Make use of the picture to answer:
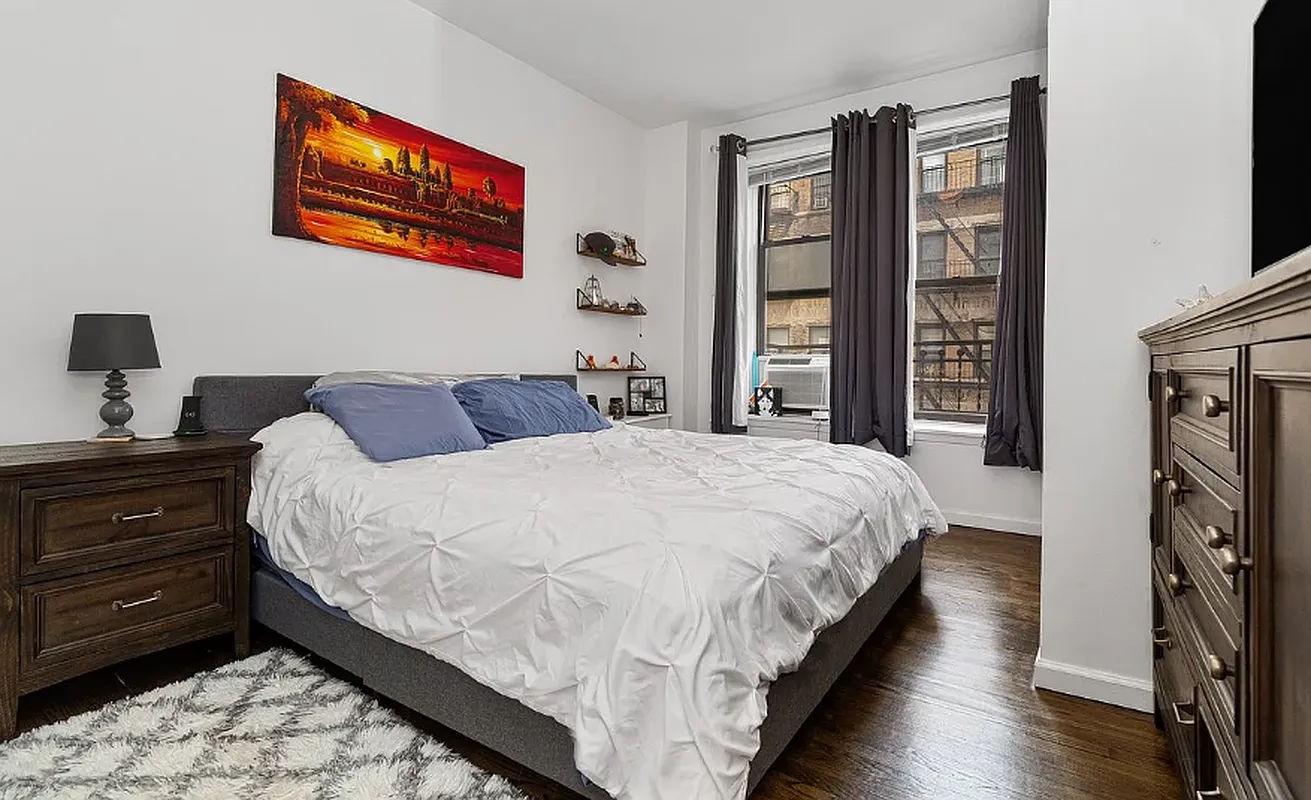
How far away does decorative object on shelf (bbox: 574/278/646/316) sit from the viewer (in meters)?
4.44

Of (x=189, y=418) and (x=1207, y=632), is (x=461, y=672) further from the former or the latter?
(x=189, y=418)

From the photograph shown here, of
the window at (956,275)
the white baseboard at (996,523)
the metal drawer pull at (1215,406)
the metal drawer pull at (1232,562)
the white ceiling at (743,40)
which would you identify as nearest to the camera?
the metal drawer pull at (1232,562)

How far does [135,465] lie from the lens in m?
1.91

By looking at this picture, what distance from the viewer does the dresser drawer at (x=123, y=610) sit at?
1749 millimetres

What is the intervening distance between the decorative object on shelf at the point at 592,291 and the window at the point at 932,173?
232 cm

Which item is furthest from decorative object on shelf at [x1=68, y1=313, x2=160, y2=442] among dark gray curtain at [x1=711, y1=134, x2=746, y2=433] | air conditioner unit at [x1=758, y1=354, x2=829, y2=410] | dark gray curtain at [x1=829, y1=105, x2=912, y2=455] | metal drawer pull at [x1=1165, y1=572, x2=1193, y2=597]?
air conditioner unit at [x1=758, y1=354, x2=829, y2=410]

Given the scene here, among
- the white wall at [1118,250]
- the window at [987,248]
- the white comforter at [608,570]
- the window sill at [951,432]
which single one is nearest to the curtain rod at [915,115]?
the window at [987,248]

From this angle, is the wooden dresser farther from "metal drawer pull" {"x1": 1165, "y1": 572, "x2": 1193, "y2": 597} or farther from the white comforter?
the white comforter

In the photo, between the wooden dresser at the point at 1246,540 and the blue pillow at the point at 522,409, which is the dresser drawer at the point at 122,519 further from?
the wooden dresser at the point at 1246,540

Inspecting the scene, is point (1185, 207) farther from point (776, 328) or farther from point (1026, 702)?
point (776, 328)

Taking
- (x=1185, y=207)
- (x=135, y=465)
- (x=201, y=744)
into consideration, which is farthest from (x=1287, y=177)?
(x=135, y=465)

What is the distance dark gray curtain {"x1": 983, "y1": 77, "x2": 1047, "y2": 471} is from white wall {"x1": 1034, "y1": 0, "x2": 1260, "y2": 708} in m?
1.94

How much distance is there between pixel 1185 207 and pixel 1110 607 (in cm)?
116

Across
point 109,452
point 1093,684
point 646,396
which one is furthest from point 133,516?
point 646,396
